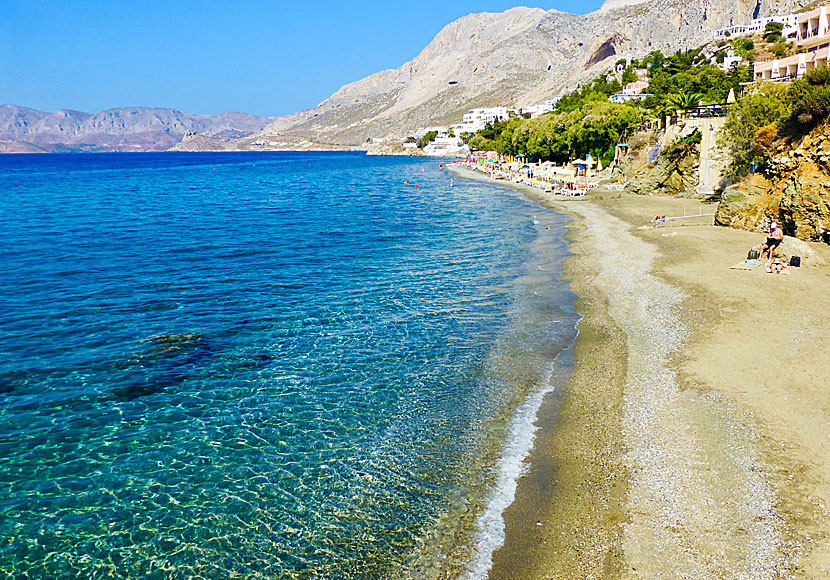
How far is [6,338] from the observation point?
17.8m

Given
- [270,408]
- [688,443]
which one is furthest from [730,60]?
[270,408]

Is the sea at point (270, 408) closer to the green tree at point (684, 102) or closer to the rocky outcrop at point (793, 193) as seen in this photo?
the rocky outcrop at point (793, 193)

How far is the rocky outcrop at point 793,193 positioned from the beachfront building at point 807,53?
102 feet

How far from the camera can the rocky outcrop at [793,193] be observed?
24.2m

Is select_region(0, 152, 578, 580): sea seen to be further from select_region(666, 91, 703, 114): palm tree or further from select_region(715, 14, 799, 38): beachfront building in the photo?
select_region(715, 14, 799, 38): beachfront building

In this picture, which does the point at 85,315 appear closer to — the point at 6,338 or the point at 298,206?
the point at 6,338

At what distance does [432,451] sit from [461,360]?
194 inches

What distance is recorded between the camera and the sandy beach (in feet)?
26.8

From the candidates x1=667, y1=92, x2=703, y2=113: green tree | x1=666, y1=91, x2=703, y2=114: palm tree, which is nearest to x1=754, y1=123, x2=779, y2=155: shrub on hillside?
x1=666, y1=91, x2=703, y2=114: palm tree

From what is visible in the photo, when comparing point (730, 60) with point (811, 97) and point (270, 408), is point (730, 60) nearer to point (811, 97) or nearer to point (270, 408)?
point (811, 97)

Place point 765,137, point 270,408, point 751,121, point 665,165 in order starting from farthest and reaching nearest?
1. point 665,165
2. point 751,121
3. point 765,137
4. point 270,408

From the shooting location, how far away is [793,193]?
998 inches

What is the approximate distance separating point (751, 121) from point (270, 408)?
A: 32.1 metres

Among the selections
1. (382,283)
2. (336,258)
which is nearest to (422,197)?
(336,258)
